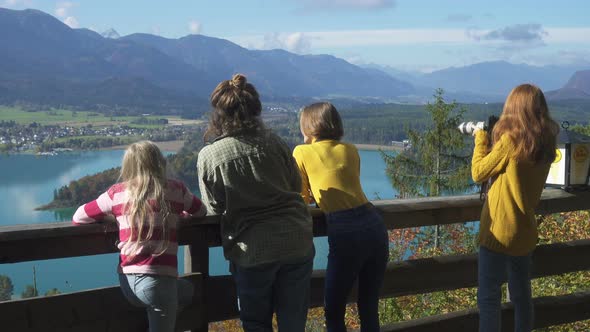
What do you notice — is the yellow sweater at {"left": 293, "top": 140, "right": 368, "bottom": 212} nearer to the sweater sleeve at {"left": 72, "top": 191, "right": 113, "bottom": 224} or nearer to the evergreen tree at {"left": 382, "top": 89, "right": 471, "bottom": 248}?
the sweater sleeve at {"left": 72, "top": 191, "right": 113, "bottom": 224}

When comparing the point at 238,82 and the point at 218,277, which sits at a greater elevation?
the point at 238,82

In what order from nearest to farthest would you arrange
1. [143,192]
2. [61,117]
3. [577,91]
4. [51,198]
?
[143,192] → [51,198] → [577,91] → [61,117]

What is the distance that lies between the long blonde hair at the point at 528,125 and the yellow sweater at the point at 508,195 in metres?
0.04

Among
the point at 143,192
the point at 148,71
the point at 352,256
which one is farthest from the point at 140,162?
the point at 148,71

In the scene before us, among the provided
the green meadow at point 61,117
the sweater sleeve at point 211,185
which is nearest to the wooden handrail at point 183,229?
the sweater sleeve at point 211,185

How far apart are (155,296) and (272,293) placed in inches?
19.1

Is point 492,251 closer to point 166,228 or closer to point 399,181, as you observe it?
point 166,228

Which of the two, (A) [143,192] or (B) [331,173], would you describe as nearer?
(A) [143,192]

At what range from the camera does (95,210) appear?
2.45 metres

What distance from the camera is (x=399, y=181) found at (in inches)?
1060

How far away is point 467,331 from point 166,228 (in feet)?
6.47

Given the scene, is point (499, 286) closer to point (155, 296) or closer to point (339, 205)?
point (339, 205)

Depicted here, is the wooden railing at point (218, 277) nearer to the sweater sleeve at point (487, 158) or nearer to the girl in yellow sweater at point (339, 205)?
the girl in yellow sweater at point (339, 205)

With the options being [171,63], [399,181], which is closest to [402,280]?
[399,181]
